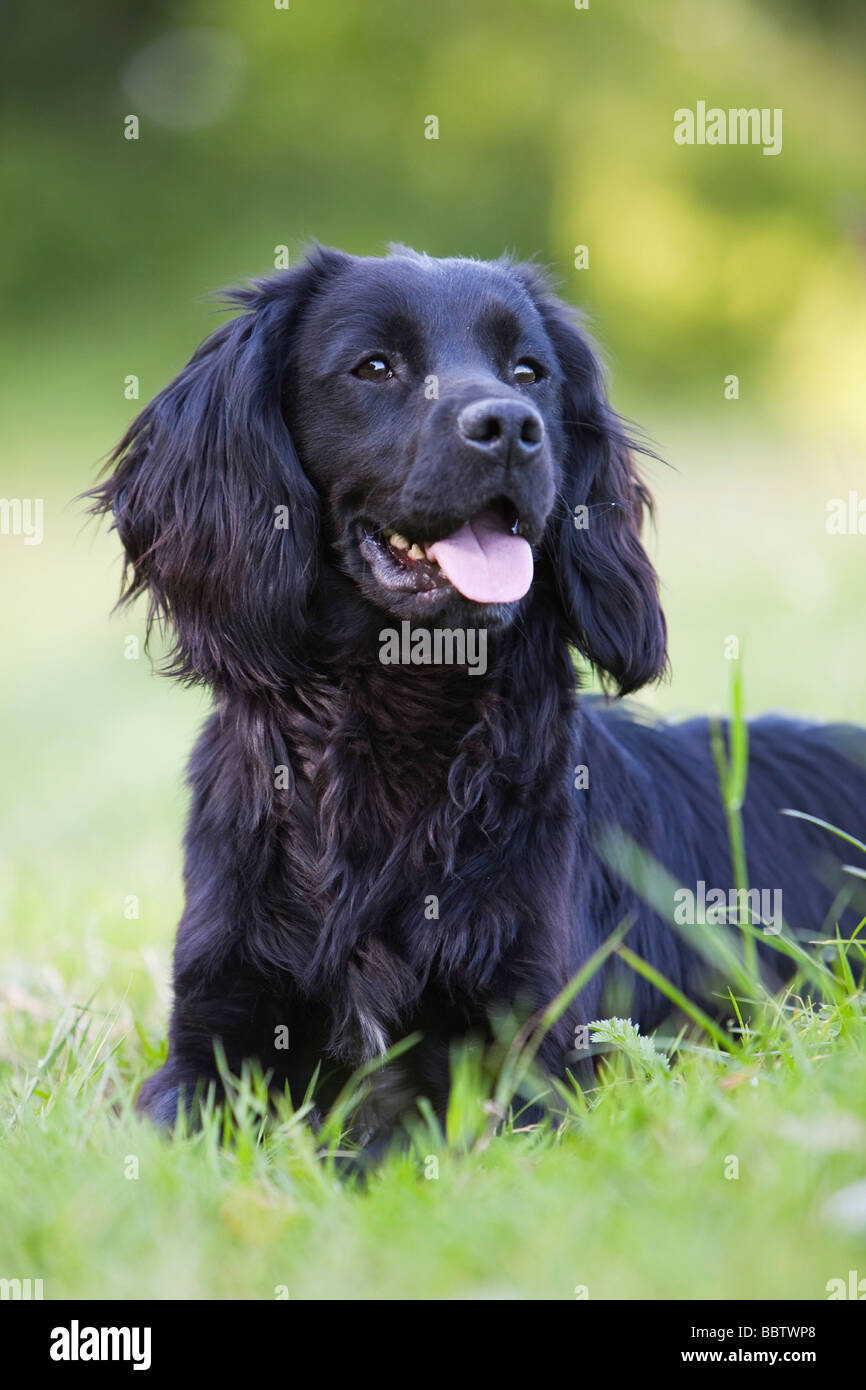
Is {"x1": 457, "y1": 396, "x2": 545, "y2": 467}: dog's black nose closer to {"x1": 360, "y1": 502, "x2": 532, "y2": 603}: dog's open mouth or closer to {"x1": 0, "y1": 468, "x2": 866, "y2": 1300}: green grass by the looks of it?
{"x1": 360, "y1": 502, "x2": 532, "y2": 603}: dog's open mouth

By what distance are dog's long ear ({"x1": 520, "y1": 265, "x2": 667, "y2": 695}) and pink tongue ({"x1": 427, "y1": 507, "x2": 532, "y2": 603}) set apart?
0.33m

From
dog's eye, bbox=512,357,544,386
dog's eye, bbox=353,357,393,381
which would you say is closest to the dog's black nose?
dog's eye, bbox=353,357,393,381

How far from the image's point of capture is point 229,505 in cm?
310

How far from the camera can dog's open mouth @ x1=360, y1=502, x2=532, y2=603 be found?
289 cm

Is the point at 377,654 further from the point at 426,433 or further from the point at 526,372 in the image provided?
the point at 526,372

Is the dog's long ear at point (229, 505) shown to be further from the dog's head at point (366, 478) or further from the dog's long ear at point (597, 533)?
the dog's long ear at point (597, 533)

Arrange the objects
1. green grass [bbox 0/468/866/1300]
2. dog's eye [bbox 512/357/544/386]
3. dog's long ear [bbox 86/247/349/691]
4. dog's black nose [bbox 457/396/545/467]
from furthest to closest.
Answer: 1. dog's eye [bbox 512/357/544/386]
2. dog's long ear [bbox 86/247/349/691]
3. dog's black nose [bbox 457/396/545/467]
4. green grass [bbox 0/468/866/1300]

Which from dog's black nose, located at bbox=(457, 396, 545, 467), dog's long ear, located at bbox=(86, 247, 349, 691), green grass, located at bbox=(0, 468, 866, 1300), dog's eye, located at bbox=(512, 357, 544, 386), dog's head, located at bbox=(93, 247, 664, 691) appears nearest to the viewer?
green grass, located at bbox=(0, 468, 866, 1300)

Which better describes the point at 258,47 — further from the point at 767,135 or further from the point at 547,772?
the point at 547,772

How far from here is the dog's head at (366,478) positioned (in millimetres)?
2879

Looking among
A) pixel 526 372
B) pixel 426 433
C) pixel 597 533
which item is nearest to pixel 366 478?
pixel 426 433

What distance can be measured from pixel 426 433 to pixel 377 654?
50cm

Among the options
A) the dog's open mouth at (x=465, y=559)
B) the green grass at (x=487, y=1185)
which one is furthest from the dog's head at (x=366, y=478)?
the green grass at (x=487, y=1185)

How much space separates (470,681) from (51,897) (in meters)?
2.78
